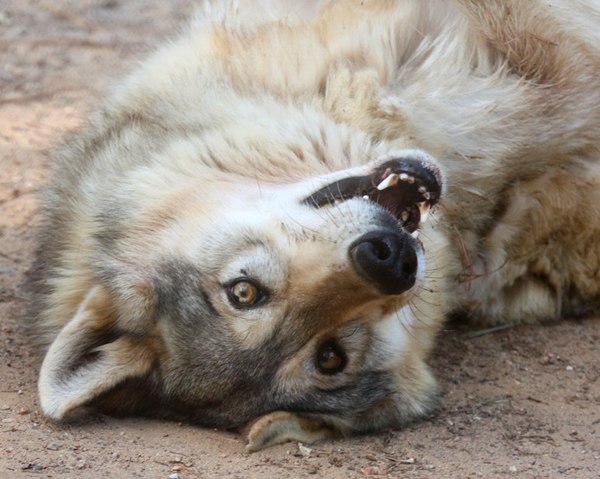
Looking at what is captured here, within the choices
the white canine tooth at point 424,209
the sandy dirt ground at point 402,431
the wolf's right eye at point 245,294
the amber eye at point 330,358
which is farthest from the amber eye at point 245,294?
the white canine tooth at point 424,209

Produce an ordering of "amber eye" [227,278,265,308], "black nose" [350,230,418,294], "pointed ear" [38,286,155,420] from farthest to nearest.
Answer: "pointed ear" [38,286,155,420]
"amber eye" [227,278,265,308]
"black nose" [350,230,418,294]

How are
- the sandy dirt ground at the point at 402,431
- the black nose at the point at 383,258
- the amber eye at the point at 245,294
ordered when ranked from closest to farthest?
the black nose at the point at 383,258
the sandy dirt ground at the point at 402,431
the amber eye at the point at 245,294

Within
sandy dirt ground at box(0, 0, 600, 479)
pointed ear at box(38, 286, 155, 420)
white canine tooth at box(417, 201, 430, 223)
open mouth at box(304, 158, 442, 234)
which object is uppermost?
open mouth at box(304, 158, 442, 234)

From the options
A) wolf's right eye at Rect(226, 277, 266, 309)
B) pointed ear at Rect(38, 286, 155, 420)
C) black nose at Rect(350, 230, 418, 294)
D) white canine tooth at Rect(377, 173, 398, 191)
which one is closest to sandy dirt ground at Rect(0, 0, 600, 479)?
pointed ear at Rect(38, 286, 155, 420)

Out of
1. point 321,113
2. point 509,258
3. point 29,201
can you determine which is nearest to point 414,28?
point 321,113

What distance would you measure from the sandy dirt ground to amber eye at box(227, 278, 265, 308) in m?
0.62

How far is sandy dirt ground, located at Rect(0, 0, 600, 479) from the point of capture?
436 cm

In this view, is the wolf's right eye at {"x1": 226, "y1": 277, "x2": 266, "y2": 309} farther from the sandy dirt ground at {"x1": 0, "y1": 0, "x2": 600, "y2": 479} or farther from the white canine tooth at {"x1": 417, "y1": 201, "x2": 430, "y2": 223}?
the white canine tooth at {"x1": 417, "y1": 201, "x2": 430, "y2": 223}

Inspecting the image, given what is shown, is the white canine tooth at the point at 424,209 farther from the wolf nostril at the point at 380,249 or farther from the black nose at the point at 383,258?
the wolf nostril at the point at 380,249

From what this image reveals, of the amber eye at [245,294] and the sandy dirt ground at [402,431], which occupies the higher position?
the amber eye at [245,294]

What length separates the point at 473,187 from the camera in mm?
5207

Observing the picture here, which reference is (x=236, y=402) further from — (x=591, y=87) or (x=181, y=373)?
(x=591, y=87)

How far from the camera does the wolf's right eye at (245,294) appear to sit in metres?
4.49

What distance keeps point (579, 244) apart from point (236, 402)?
2.12 m
